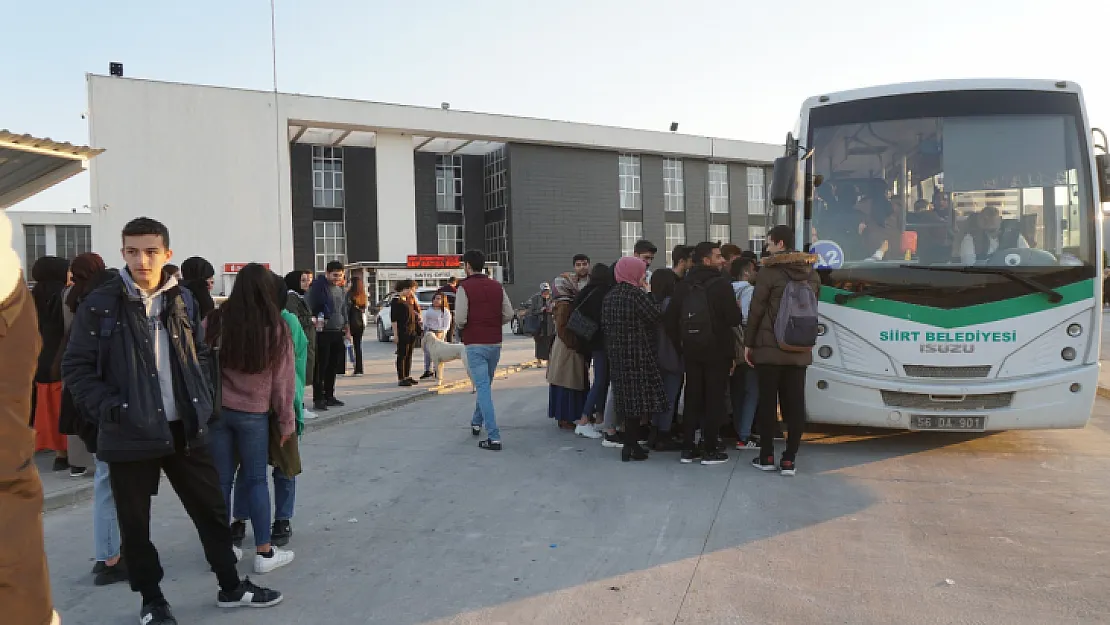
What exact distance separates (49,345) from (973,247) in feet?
Answer: 26.2

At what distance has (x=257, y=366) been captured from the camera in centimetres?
430

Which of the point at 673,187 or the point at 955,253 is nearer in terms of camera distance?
the point at 955,253

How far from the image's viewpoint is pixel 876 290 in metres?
7.12

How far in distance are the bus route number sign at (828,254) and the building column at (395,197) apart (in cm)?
3855

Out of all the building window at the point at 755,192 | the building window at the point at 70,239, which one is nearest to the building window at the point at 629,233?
the building window at the point at 755,192

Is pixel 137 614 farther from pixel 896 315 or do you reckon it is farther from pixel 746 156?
pixel 746 156

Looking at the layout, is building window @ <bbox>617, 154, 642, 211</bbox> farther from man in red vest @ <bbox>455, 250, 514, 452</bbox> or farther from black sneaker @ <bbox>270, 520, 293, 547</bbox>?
black sneaker @ <bbox>270, 520, 293, 547</bbox>

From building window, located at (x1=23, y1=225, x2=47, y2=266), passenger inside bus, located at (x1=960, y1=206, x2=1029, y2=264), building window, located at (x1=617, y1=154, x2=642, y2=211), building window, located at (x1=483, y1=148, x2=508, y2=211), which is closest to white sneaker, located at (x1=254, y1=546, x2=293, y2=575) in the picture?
passenger inside bus, located at (x1=960, y1=206, x2=1029, y2=264)

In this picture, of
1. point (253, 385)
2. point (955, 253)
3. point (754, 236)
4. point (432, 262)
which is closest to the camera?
point (253, 385)

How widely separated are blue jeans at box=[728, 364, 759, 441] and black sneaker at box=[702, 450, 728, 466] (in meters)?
0.73

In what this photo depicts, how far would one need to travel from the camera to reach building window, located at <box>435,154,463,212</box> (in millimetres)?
47938

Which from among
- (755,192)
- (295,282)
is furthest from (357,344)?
(755,192)

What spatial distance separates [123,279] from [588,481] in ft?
13.2

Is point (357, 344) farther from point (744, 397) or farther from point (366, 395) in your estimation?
point (744, 397)
